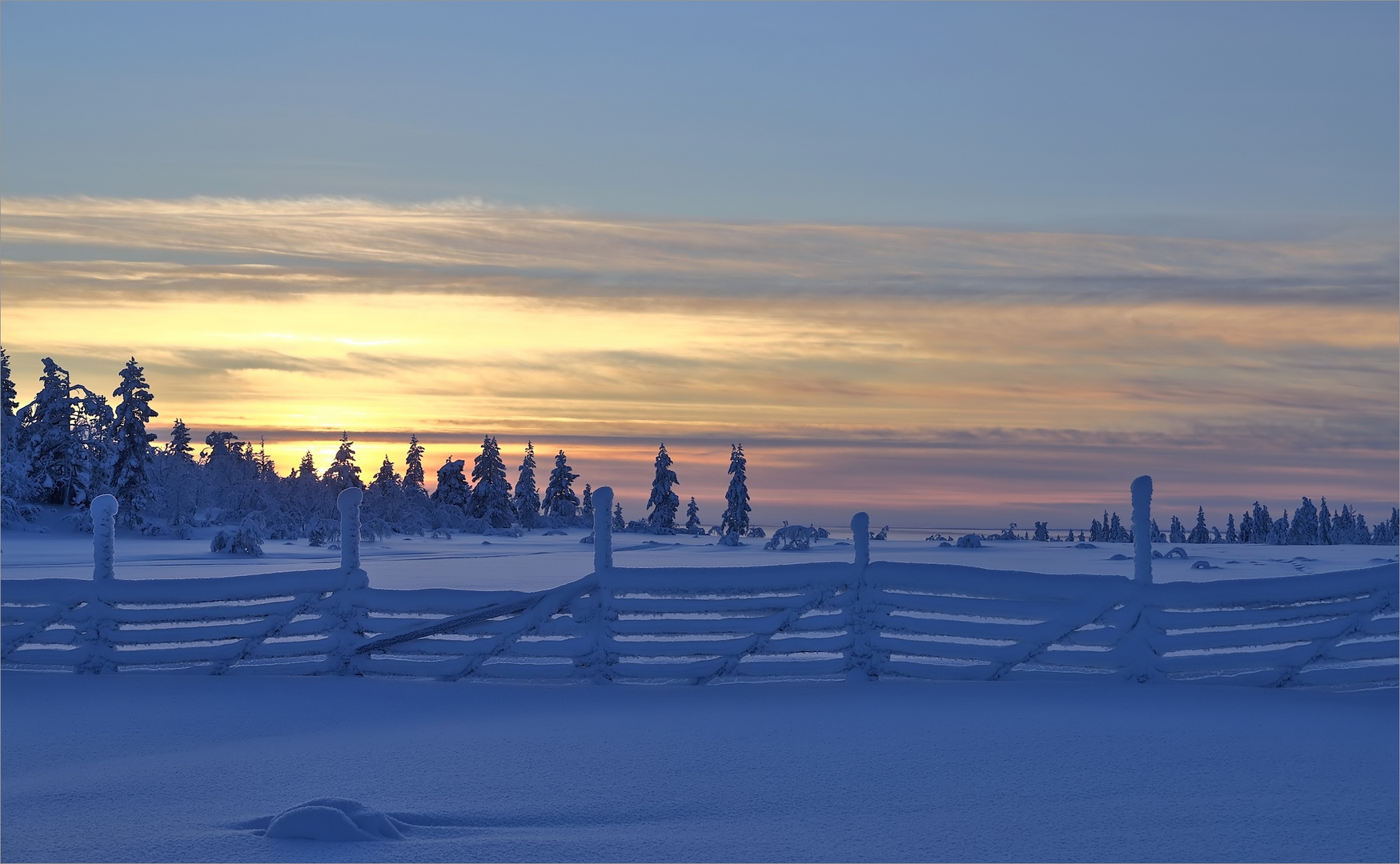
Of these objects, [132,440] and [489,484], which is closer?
[132,440]

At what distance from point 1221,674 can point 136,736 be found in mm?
9072

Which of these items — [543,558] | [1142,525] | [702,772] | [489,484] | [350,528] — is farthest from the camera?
[489,484]

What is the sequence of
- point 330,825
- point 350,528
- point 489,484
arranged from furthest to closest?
point 489,484
point 350,528
point 330,825

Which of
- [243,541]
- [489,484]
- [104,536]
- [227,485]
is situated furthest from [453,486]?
[104,536]

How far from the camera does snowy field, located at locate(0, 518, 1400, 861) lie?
5.32m

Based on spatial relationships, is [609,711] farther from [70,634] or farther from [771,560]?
Answer: [771,560]

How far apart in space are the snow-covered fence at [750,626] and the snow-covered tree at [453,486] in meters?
55.0

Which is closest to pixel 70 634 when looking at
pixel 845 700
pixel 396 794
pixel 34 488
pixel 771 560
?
pixel 396 794

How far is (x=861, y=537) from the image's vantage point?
10492mm

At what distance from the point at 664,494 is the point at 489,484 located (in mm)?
11699

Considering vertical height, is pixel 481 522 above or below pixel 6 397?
below

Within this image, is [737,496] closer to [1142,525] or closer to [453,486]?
[453,486]

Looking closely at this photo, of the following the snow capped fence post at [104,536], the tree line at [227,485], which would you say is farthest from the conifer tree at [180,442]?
the snow capped fence post at [104,536]

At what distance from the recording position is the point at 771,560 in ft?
77.7
